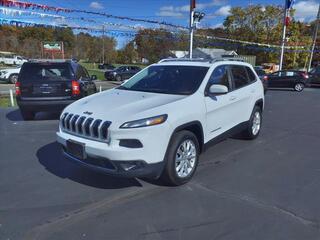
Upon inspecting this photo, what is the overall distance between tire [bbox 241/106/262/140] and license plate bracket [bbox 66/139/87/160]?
374 centimetres

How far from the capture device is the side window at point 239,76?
6.19m

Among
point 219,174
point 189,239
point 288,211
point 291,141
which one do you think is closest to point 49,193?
point 189,239

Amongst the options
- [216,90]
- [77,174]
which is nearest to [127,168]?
[77,174]

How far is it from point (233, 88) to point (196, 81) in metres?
1.10

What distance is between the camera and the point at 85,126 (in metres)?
4.30

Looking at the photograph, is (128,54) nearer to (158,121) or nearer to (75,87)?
(75,87)

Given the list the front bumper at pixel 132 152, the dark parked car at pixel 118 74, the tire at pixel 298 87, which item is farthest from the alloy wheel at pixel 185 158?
the dark parked car at pixel 118 74

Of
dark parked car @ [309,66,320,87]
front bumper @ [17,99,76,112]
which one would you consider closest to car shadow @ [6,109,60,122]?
front bumper @ [17,99,76,112]

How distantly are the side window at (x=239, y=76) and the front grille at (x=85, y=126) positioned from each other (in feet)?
9.64

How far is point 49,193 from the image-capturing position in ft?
14.8

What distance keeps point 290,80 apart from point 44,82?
58.9 feet

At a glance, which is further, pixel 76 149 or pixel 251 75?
pixel 251 75

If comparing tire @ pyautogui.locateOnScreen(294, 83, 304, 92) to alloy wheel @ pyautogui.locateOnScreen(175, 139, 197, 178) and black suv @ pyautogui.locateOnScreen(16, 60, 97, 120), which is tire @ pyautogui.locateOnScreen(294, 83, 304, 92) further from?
alloy wheel @ pyautogui.locateOnScreen(175, 139, 197, 178)

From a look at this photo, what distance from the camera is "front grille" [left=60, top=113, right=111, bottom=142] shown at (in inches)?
162
